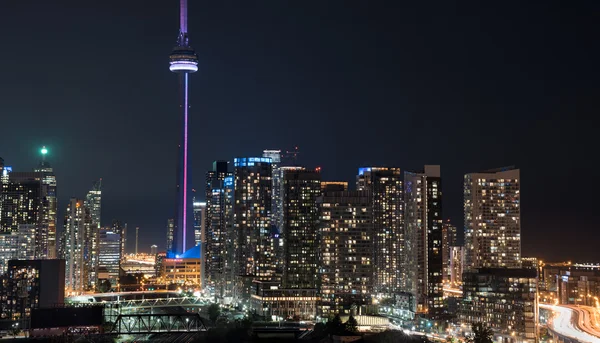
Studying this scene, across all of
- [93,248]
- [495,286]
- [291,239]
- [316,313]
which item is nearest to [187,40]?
[93,248]

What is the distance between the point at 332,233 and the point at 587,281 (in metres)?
32.7

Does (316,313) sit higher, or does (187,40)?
(187,40)

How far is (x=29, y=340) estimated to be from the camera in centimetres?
6625

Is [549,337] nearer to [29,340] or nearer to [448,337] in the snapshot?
[448,337]

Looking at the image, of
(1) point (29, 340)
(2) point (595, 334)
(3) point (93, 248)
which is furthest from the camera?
(3) point (93, 248)

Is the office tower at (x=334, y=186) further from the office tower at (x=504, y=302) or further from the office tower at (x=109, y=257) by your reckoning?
the office tower at (x=109, y=257)

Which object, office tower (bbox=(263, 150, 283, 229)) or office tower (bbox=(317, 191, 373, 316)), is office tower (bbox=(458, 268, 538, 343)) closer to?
office tower (bbox=(317, 191, 373, 316))

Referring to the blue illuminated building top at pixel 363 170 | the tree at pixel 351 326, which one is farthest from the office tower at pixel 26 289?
the blue illuminated building top at pixel 363 170

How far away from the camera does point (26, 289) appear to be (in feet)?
278

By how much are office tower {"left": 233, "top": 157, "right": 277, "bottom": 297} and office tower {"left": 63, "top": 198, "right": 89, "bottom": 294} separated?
24.9 metres

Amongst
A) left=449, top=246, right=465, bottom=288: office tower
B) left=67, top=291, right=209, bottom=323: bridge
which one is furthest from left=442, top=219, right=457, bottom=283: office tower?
left=67, top=291, right=209, bottom=323: bridge

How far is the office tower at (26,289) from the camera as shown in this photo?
84.4 meters

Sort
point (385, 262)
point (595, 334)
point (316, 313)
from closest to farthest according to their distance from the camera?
point (595, 334)
point (316, 313)
point (385, 262)

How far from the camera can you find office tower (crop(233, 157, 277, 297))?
109 metres
